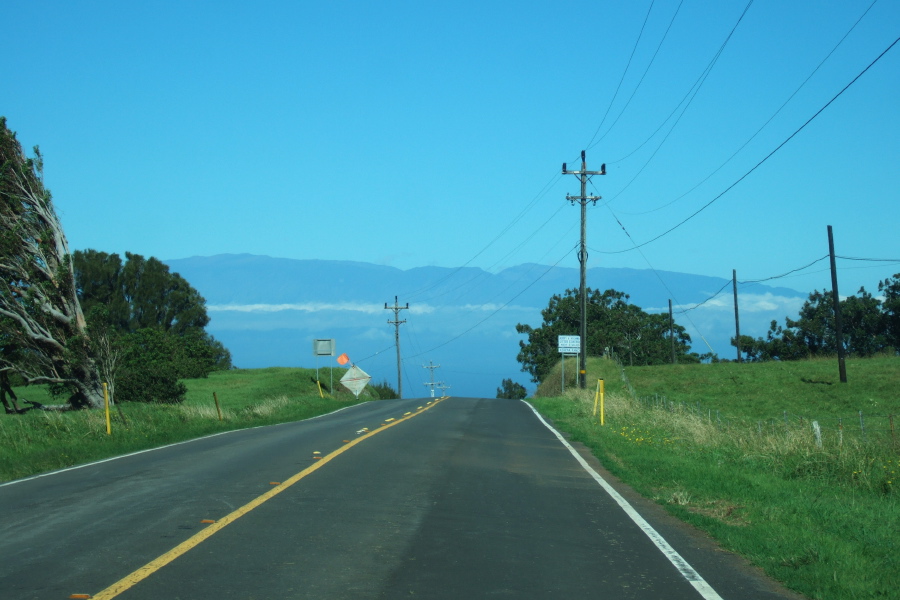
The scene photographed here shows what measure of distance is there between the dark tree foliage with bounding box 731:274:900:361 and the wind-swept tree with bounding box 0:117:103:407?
6268cm

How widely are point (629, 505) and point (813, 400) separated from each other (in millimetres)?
40123

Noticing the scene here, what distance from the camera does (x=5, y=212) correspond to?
2862 cm

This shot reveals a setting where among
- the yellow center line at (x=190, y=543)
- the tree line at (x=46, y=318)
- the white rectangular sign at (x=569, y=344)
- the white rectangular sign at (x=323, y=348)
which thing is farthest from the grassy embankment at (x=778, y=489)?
the white rectangular sign at (x=323, y=348)

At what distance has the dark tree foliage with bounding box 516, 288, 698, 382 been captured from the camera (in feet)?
276

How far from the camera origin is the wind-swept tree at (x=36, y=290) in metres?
28.4

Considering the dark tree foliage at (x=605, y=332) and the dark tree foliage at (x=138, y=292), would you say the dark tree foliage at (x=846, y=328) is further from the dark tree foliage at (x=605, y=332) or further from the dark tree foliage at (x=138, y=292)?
the dark tree foliage at (x=138, y=292)

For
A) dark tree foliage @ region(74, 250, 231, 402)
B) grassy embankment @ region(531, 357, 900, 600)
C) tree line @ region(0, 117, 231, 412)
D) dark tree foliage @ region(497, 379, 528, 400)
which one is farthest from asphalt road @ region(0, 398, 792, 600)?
dark tree foliage @ region(497, 379, 528, 400)

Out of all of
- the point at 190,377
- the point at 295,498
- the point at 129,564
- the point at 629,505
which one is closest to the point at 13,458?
the point at 295,498

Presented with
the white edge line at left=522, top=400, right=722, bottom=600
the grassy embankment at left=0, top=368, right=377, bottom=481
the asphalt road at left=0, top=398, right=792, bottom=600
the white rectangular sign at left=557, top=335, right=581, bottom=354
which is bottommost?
the white edge line at left=522, top=400, right=722, bottom=600

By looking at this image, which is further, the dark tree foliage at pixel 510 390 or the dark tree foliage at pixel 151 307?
the dark tree foliage at pixel 510 390

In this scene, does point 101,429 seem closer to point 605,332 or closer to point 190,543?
point 190,543

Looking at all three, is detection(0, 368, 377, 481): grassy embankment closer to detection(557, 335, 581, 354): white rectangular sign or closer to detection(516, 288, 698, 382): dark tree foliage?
detection(557, 335, 581, 354): white rectangular sign

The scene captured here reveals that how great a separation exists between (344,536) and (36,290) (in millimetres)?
24938

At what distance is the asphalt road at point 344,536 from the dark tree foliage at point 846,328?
69.5 meters
